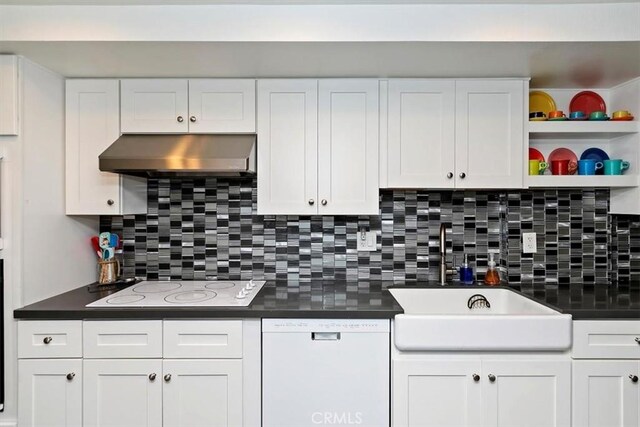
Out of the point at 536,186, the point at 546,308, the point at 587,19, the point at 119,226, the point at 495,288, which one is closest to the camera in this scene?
the point at 587,19

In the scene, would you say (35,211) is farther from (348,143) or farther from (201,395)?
(348,143)

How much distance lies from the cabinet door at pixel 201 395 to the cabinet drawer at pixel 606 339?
1543mm

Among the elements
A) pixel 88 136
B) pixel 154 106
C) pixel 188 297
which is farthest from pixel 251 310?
pixel 88 136

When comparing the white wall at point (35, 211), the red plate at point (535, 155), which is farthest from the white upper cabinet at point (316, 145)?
the white wall at point (35, 211)

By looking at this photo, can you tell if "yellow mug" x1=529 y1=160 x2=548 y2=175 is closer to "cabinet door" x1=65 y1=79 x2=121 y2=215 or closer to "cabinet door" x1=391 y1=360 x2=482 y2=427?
"cabinet door" x1=391 y1=360 x2=482 y2=427

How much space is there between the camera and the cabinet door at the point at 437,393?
170 cm

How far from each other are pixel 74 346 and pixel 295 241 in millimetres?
1233

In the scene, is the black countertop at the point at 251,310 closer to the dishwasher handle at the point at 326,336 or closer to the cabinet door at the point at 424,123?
the dishwasher handle at the point at 326,336

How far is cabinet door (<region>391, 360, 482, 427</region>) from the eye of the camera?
1.70 metres

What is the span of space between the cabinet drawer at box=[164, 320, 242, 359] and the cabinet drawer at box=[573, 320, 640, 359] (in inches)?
60.5

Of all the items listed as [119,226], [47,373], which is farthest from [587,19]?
[47,373]

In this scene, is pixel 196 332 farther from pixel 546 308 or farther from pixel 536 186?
pixel 536 186

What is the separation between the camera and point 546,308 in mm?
1828

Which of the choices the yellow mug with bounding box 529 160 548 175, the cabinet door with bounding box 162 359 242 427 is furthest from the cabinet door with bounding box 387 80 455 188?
the cabinet door with bounding box 162 359 242 427
